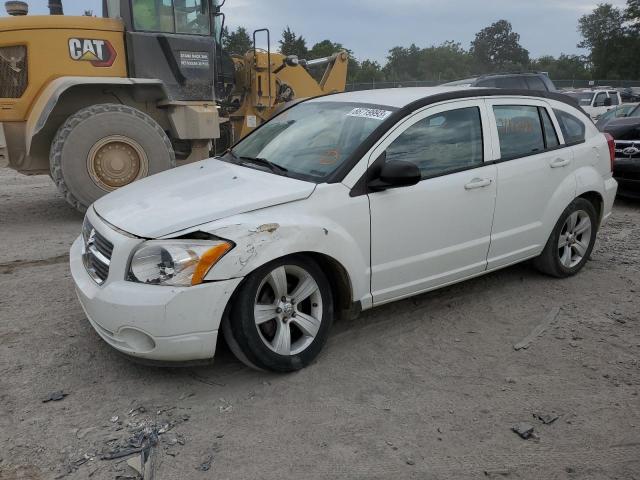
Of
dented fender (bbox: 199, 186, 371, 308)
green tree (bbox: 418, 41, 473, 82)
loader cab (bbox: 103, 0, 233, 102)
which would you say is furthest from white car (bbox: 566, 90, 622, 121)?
green tree (bbox: 418, 41, 473, 82)

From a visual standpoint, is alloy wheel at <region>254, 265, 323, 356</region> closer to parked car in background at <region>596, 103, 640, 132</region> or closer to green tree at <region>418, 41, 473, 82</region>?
parked car in background at <region>596, 103, 640, 132</region>

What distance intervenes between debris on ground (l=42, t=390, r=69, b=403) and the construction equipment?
158 inches

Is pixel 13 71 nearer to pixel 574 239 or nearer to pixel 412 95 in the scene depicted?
pixel 412 95

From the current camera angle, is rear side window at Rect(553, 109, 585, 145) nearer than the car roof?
No

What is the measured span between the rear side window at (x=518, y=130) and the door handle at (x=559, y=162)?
5.8 inches

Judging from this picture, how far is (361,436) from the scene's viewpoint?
2.78m

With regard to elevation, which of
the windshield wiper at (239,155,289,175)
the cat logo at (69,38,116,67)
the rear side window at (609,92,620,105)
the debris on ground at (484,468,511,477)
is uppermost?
the cat logo at (69,38,116,67)

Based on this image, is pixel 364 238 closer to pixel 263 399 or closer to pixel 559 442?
pixel 263 399

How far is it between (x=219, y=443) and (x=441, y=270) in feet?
6.54

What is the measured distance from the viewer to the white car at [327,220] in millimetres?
2994

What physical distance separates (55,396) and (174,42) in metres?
5.59

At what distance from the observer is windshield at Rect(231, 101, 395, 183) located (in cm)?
368

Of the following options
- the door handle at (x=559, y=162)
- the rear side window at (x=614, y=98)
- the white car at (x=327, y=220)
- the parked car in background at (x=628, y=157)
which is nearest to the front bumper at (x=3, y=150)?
the white car at (x=327, y=220)

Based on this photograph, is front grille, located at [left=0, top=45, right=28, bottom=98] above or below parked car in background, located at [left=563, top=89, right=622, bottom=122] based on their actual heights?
above
